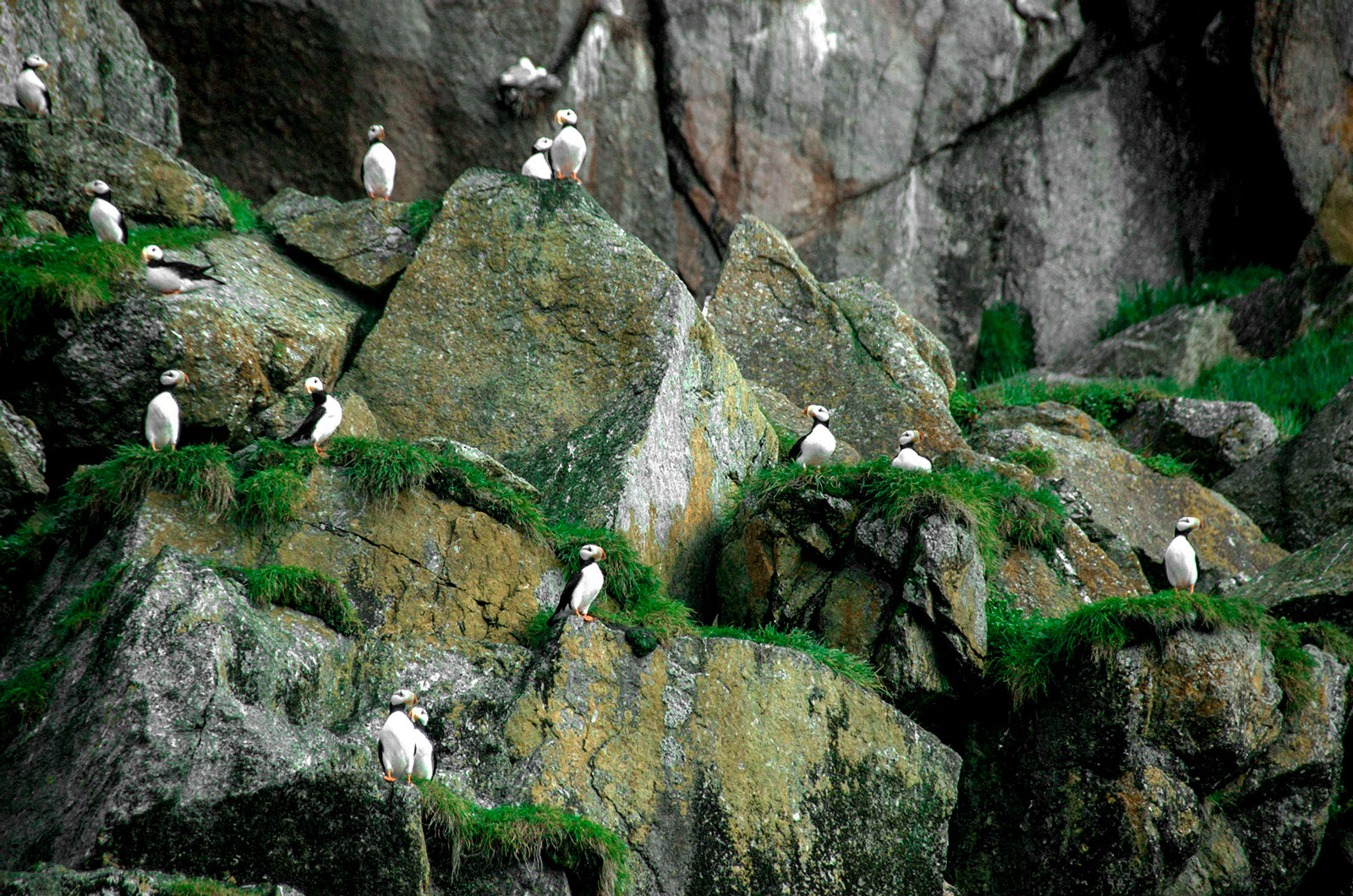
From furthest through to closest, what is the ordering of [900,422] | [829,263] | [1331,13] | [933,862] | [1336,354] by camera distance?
[829,263], [1331,13], [1336,354], [900,422], [933,862]

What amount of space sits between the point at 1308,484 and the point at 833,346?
5226 mm

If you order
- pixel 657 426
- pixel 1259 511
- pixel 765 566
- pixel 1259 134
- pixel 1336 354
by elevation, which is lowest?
pixel 765 566

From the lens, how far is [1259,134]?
17.5 m

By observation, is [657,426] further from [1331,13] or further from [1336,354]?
[1331,13]

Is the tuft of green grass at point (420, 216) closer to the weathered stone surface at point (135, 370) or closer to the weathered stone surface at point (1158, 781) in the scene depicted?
the weathered stone surface at point (135, 370)

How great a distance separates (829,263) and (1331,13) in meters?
7.79

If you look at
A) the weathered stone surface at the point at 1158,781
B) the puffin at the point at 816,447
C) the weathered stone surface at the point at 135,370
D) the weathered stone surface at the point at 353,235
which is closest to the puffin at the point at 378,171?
the weathered stone surface at the point at 353,235

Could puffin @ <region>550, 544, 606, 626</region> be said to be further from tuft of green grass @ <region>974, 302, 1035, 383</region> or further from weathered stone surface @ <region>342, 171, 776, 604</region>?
tuft of green grass @ <region>974, 302, 1035, 383</region>

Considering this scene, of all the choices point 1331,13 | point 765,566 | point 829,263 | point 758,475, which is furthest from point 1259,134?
point 765,566

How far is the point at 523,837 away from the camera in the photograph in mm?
6031

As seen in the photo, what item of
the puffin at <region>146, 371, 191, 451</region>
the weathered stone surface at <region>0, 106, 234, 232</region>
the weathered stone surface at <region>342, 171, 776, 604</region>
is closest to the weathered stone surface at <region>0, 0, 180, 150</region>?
the weathered stone surface at <region>0, 106, 234, 232</region>

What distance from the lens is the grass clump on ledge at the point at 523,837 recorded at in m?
5.89

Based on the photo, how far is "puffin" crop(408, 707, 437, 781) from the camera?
6.35m

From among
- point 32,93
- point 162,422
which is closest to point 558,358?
point 162,422
